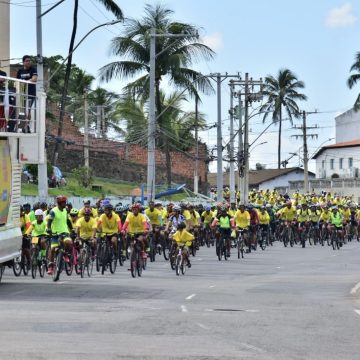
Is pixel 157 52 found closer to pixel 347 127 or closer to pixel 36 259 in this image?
pixel 36 259

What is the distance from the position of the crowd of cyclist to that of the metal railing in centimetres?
313

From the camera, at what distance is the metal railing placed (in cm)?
2039

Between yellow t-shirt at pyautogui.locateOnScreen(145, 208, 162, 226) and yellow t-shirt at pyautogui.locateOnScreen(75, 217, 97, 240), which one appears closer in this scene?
yellow t-shirt at pyautogui.locateOnScreen(75, 217, 97, 240)

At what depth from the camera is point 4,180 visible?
21031 millimetres

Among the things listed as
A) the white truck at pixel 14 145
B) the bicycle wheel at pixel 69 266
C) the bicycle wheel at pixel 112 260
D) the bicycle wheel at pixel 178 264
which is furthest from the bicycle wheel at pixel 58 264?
the bicycle wheel at pixel 178 264

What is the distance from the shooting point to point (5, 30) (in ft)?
153

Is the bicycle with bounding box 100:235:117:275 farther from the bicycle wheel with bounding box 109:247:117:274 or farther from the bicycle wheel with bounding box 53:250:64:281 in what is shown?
the bicycle wheel with bounding box 53:250:64:281

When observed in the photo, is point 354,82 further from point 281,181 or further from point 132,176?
point 281,181

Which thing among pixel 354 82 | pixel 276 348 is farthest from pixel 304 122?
pixel 276 348

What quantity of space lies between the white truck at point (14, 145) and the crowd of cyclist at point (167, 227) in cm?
236

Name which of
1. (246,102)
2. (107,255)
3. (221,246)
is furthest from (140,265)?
(246,102)

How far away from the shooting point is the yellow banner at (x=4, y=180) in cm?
2088

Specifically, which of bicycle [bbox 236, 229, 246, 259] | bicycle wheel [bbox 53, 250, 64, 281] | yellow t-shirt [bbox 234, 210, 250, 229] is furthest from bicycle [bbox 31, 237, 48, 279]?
yellow t-shirt [bbox 234, 210, 250, 229]

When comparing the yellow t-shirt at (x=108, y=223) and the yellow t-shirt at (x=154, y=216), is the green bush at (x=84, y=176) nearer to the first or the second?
the yellow t-shirt at (x=154, y=216)
